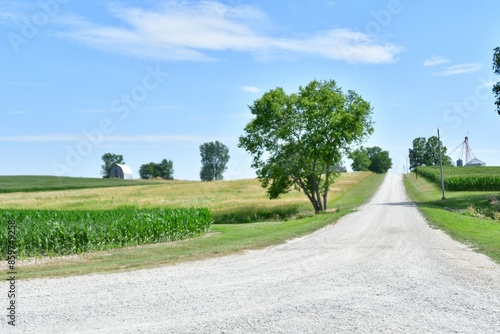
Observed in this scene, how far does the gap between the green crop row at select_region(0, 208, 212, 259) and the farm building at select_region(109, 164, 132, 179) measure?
139m

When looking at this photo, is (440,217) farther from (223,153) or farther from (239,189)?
(223,153)

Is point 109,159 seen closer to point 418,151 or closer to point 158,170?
point 158,170

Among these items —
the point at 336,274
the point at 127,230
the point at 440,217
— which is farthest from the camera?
the point at 440,217

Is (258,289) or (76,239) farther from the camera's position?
(76,239)

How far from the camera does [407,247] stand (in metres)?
19.5

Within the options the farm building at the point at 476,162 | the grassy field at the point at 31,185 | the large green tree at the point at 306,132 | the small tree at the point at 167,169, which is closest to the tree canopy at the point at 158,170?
the small tree at the point at 167,169

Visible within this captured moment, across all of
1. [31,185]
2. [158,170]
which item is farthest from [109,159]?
[31,185]

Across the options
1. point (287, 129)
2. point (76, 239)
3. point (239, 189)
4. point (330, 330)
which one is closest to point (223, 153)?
point (239, 189)

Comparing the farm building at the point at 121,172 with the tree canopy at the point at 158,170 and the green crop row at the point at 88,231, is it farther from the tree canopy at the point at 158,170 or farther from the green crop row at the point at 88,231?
the green crop row at the point at 88,231

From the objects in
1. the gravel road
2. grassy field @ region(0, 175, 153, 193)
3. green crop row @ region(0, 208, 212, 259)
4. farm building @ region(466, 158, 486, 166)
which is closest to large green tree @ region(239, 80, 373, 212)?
green crop row @ region(0, 208, 212, 259)

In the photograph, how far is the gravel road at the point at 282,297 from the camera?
30.0ft

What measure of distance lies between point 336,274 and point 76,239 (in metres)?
12.1

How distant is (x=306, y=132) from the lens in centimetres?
4819

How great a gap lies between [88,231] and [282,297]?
12.9 metres
